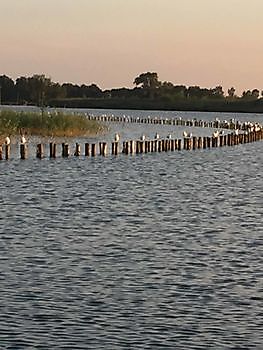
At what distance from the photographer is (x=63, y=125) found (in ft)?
212

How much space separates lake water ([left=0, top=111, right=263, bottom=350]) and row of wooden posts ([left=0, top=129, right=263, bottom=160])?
13299 mm

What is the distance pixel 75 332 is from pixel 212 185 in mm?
22591

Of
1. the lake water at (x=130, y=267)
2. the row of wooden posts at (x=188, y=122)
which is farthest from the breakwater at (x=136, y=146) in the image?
the row of wooden posts at (x=188, y=122)

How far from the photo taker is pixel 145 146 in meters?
55.7

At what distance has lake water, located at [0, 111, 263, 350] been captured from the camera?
13.1 meters

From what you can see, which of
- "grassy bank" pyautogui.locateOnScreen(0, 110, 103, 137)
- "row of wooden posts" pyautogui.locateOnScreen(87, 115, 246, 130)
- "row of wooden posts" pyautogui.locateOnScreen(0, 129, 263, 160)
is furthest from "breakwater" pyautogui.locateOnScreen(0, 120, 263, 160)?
"row of wooden posts" pyautogui.locateOnScreen(87, 115, 246, 130)

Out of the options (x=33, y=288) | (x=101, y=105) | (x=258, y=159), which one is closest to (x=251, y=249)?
(x=33, y=288)

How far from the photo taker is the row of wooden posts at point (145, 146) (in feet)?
155

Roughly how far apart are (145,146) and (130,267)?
38.5m

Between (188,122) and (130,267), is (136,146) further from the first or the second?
(188,122)

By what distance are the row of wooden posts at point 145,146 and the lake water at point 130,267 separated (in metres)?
13.3

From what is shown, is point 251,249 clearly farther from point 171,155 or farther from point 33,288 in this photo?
point 171,155

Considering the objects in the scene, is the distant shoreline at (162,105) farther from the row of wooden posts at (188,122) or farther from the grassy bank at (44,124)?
the grassy bank at (44,124)

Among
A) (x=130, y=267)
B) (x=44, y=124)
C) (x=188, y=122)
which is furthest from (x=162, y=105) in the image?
(x=130, y=267)
